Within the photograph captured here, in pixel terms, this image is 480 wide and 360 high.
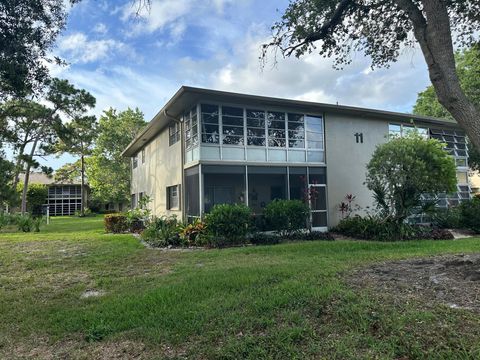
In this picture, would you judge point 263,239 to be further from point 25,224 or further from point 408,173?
point 25,224

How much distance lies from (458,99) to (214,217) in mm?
8182

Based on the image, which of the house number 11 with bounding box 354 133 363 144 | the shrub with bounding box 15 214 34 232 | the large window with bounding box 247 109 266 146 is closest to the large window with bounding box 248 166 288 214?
the large window with bounding box 247 109 266 146

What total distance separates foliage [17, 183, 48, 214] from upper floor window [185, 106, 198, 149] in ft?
103

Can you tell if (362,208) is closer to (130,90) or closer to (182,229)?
(182,229)

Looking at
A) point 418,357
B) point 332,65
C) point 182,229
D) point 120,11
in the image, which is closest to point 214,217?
point 182,229

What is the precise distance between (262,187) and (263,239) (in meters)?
4.13

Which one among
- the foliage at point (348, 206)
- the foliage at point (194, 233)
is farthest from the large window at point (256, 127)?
the foliage at point (348, 206)

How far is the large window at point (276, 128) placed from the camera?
14.4 m

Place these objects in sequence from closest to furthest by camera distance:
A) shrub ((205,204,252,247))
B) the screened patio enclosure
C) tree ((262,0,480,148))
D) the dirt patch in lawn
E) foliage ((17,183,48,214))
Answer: the dirt patch in lawn, tree ((262,0,480,148)), shrub ((205,204,252,247)), the screened patio enclosure, foliage ((17,183,48,214))

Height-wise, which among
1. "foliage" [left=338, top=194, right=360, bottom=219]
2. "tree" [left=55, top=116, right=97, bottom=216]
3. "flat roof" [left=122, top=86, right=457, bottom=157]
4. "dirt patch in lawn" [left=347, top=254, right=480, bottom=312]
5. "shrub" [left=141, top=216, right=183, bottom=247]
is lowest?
"dirt patch in lawn" [left=347, top=254, right=480, bottom=312]

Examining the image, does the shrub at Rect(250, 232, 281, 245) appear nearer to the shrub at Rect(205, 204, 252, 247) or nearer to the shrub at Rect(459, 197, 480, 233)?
the shrub at Rect(205, 204, 252, 247)

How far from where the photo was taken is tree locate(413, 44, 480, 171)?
64.9ft

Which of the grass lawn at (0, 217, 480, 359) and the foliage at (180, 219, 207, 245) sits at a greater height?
the foliage at (180, 219, 207, 245)

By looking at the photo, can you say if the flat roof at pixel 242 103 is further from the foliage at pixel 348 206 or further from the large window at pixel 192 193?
the foliage at pixel 348 206
